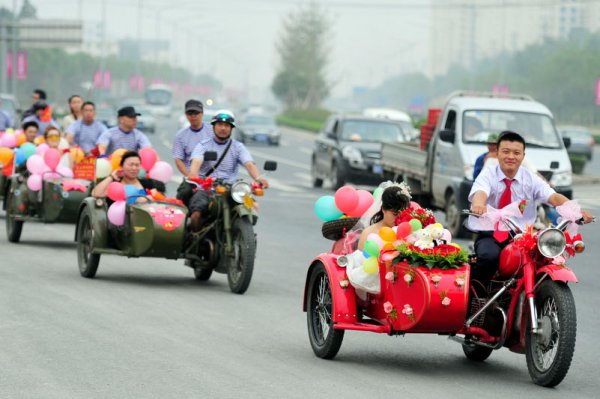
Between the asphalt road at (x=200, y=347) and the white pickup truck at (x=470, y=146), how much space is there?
594cm

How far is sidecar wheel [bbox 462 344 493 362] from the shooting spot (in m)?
9.68

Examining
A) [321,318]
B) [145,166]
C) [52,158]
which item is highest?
[145,166]

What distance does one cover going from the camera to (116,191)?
543 inches

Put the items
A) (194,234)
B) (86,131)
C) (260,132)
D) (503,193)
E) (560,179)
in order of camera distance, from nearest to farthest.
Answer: (503,193) → (194,234) → (86,131) → (560,179) → (260,132)

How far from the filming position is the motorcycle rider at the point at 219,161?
535 inches

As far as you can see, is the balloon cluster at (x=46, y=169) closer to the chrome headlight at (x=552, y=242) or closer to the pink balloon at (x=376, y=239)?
the pink balloon at (x=376, y=239)

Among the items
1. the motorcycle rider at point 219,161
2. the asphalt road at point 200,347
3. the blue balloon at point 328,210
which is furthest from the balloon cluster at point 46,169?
the blue balloon at point 328,210

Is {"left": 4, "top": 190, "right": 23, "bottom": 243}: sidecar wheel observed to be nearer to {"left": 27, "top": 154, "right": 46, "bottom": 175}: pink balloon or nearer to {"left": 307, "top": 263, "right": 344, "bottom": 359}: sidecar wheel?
{"left": 27, "top": 154, "right": 46, "bottom": 175}: pink balloon

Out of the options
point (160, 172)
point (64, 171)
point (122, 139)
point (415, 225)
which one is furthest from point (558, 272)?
point (64, 171)

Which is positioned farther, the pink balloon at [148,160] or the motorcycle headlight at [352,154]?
the motorcycle headlight at [352,154]

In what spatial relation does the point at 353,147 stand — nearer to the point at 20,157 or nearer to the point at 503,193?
the point at 20,157

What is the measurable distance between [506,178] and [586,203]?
22.5 metres

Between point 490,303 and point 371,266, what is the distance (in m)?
0.80

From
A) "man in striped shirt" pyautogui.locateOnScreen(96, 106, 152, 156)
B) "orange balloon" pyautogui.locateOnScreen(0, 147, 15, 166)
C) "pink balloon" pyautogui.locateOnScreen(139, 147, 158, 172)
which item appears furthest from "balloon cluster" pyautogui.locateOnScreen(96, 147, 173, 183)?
"orange balloon" pyautogui.locateOnScreen(0, 147, 15, 166)
